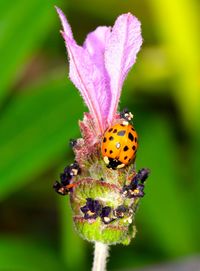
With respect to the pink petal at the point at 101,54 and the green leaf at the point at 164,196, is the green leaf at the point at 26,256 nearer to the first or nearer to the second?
the green leaf at the point at 164,196

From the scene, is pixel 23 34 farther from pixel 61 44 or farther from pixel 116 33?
pixel 116 33

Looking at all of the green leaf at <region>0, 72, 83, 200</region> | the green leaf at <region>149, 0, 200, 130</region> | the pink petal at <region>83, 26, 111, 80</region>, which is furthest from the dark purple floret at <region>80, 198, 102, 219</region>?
the green leaf at <region>149, 0, 200, 130</region>

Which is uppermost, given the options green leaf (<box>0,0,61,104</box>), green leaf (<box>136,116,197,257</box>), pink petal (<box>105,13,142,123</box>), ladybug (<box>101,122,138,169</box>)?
green leaf (<box>0,0,61,104</box>)

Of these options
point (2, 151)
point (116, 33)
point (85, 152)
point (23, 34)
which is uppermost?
point (23, 34)

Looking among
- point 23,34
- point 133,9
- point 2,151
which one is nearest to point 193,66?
point 133,9

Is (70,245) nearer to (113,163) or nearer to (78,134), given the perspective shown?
(78,134)

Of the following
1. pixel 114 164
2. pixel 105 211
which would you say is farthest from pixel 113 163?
pixel 105 211

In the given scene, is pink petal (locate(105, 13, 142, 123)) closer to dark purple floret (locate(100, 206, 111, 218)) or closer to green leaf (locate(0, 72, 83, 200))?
dark purple floret (locate(100, 206, 111, 218))
